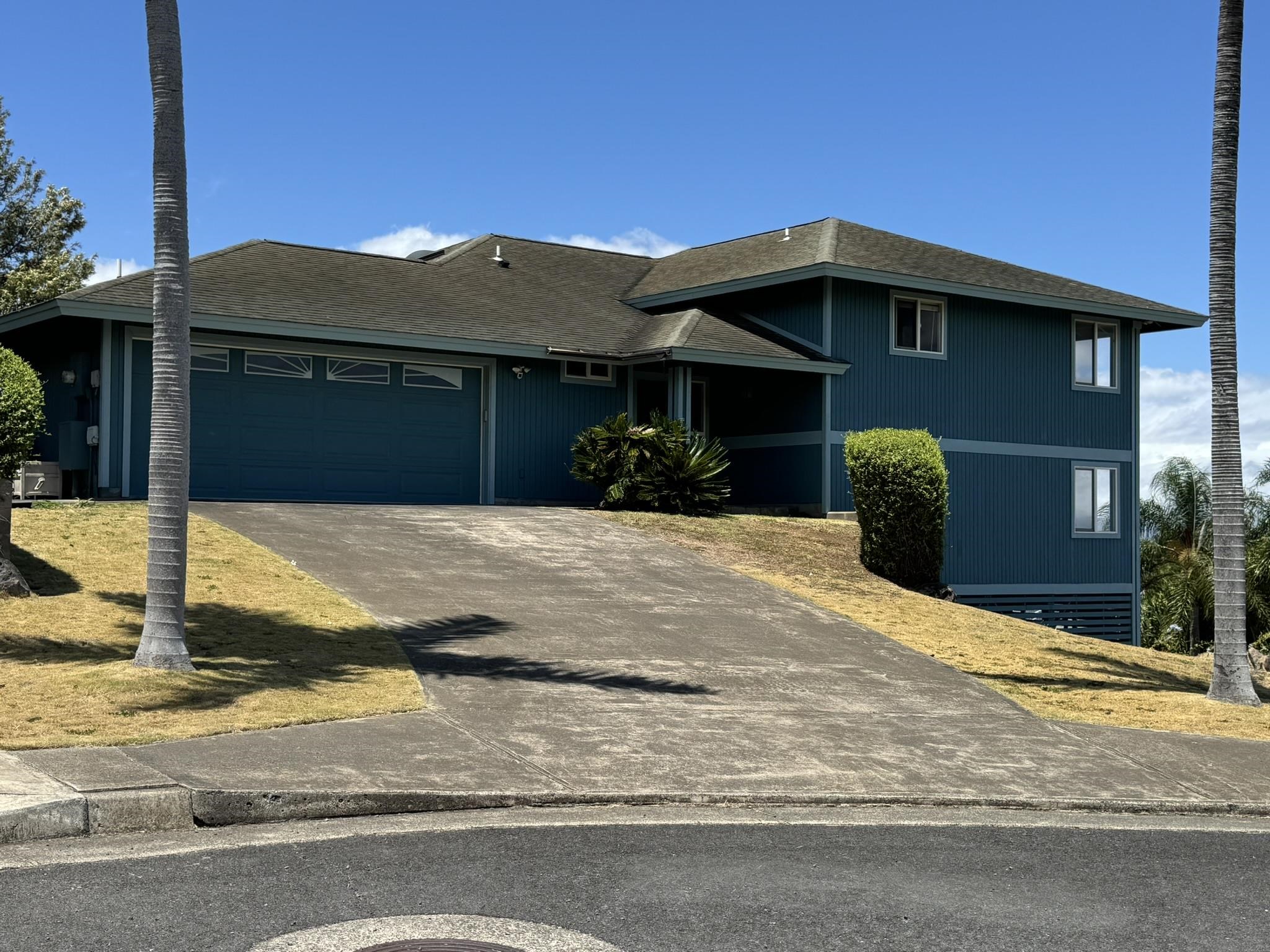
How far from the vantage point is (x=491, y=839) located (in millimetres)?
7500

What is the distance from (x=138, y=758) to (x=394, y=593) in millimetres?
7006

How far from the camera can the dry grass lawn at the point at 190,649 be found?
990 cm

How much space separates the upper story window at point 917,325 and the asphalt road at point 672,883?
65.1 ft

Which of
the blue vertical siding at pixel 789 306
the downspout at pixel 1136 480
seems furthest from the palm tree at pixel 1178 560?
the blue vertical siding at pixel 789 306

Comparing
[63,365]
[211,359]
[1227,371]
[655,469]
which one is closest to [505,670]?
[1227,371]

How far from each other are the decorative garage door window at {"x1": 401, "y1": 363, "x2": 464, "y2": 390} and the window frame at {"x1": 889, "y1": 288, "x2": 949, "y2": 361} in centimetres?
848

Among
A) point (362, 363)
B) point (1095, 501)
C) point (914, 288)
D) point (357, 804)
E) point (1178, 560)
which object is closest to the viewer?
point (357, 804)

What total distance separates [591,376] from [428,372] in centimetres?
338

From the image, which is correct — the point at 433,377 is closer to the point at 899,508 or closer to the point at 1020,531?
the point at 899,508

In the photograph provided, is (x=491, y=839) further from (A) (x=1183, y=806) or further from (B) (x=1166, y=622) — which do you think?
(B) (x=1166, y=622)

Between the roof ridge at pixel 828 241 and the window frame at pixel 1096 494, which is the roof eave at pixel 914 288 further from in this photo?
the window frame at pixel 1096 494

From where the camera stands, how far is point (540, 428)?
87.0 feet

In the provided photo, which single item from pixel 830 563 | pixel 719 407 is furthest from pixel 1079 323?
pixel 830 563

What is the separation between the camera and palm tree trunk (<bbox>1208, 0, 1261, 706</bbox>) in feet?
48.1
